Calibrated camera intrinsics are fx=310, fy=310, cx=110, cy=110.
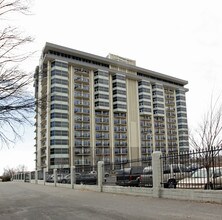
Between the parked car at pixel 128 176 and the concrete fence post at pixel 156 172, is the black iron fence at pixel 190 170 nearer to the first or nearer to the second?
the concrete fence post at pixel 156 172

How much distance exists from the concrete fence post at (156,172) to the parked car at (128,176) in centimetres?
404

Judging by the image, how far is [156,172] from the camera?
1441cm

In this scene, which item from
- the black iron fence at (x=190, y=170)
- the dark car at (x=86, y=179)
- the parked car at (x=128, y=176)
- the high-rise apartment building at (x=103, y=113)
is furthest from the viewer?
the high-rise apartment building at (x=103, y=113)

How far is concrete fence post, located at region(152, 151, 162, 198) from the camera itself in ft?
47.0

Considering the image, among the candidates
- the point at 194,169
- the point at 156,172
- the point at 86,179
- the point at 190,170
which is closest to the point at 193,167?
the point at 194,169

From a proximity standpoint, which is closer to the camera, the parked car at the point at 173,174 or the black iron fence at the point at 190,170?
the black iron fence at the point at 190,170

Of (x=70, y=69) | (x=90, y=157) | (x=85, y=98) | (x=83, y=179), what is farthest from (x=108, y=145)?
(x=83, y=179)

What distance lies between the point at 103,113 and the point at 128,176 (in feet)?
270

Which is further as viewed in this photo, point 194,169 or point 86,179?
point 86,179

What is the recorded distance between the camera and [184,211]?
9742mm

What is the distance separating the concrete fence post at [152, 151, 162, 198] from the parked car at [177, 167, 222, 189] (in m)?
1.14

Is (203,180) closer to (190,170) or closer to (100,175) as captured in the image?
(190,170)

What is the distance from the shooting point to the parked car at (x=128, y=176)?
1881 cm

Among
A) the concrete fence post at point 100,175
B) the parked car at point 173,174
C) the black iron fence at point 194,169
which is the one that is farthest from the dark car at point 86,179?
the black iron fence at point 194,169
